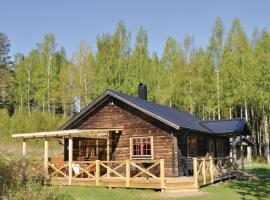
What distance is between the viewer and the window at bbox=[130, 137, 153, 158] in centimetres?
1812

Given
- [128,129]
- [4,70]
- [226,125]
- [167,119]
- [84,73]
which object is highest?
[4,70]

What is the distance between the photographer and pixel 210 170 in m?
16.5

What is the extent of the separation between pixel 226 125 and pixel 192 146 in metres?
3.46

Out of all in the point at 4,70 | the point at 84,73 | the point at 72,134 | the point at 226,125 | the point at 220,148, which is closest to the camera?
the point at 72,134

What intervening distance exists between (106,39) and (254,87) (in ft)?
52.9

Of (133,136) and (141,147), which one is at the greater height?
(133,136)

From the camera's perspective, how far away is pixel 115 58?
125 feet

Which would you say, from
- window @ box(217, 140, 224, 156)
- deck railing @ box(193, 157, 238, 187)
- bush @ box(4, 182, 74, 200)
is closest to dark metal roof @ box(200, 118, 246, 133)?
deck railing @ box(193, 157, 238, 187)

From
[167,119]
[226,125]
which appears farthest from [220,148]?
[167,119]

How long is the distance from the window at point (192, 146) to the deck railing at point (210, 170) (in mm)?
687

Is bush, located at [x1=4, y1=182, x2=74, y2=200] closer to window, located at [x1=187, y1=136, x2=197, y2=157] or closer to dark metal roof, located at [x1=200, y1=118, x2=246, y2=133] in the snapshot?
window, located at [x1=187, y1=136, x2=197, y2=157]

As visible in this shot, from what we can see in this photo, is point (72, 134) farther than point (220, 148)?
No

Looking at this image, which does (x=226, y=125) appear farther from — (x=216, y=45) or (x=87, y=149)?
(x=216, y=45)

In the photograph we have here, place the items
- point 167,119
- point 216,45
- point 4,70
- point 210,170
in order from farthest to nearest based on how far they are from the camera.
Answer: point 4,70
point 216,45
point 167,119
point 210,170
